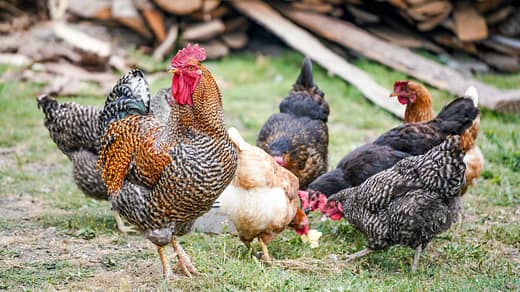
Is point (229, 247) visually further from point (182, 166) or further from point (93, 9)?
point (93, 9)

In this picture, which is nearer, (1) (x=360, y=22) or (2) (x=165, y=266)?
(2) (x=165, y=266)

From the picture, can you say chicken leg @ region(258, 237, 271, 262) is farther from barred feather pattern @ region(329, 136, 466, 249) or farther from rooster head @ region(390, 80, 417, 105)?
rooster head @ region(390, 80, 417, 105)

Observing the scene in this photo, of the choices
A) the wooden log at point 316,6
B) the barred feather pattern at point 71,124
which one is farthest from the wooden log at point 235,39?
the barred feather pattern at point 71,124

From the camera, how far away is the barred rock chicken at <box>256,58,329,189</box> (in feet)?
21.9

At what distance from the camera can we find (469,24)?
38.0 feet

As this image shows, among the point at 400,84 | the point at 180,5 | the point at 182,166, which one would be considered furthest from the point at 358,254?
the point at 180,5

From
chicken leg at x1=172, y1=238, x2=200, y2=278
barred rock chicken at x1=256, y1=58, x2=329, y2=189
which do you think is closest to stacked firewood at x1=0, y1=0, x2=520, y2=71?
barred rock chicken at x1=256, y1=58, x2=329, y2=189

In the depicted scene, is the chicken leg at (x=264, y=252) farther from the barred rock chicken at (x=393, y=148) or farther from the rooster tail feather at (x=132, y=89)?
the rooster tail feather at (x=132, y=89)

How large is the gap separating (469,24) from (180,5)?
527 cm

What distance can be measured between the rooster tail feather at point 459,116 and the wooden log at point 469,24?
6.14m

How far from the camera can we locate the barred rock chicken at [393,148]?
581 cm

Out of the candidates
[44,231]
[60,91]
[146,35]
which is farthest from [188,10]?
[44,231]

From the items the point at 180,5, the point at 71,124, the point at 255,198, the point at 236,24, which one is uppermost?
the point at 180,5

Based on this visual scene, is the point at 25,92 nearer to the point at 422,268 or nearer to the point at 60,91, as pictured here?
the point at 60,91
